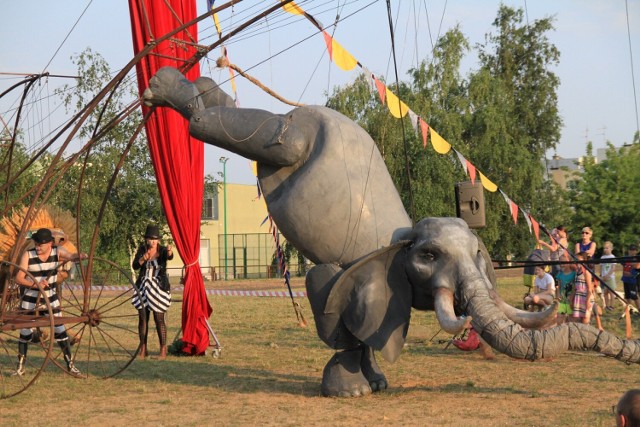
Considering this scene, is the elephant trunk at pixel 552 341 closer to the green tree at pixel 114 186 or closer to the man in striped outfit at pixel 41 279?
the man in striped outfit at pixel 41 279

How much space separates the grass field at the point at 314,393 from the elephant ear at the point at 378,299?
2.17 feet

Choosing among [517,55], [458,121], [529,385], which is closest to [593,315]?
[529,385]

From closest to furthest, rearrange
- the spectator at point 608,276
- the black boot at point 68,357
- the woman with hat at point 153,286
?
the black boot at point 68,357 → the woman with hat at point 153,286 → the spectator at point 608,276

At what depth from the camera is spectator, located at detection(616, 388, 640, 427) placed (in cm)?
382

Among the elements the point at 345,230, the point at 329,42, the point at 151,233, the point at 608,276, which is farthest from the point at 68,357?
the point at 608,276

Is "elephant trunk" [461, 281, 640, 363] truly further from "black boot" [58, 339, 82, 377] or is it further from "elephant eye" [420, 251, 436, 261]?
"black boot" [58, 339, 82, 377]

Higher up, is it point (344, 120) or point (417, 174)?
point (417, 174)

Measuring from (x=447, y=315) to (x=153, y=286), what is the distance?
219 inches

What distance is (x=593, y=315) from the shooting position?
16.9m

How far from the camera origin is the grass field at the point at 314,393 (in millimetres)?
8047

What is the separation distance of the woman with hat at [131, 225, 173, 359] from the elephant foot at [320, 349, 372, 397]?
3677mm

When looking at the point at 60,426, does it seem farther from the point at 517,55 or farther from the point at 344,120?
the point at 517,55

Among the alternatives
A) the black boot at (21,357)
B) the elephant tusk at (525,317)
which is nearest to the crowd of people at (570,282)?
the elephant tusk at (525,317)

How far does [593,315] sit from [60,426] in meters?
11.6
